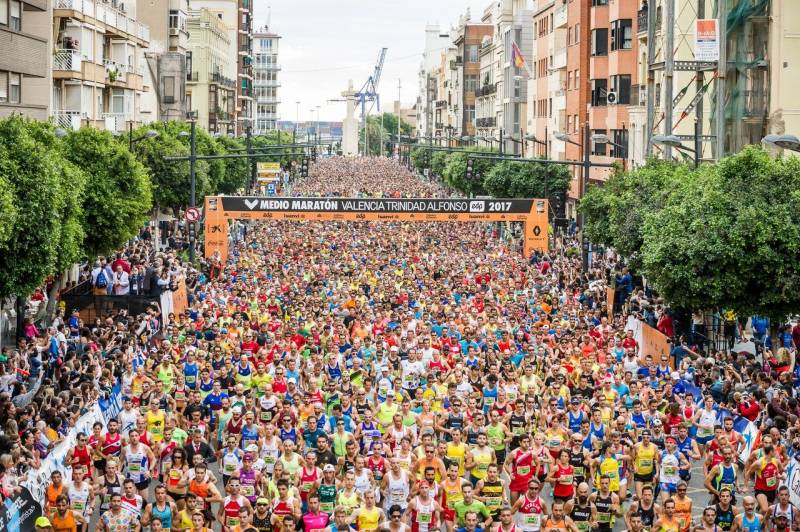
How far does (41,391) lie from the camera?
64.8 ft

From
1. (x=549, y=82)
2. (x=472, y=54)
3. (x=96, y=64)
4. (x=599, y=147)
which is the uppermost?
(x=472, y=54)

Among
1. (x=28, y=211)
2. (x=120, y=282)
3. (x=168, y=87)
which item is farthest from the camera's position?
(x=168, y=87)

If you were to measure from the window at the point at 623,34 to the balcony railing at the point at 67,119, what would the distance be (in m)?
23.1

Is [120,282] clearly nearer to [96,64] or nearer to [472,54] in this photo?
[96,64]

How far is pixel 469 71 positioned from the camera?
437 ft

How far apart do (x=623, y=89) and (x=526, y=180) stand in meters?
7.99

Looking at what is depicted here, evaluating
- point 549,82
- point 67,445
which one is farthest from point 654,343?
point 549,82

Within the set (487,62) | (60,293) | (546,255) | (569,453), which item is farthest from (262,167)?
(569,453)

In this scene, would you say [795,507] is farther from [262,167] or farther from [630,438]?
[262,167]

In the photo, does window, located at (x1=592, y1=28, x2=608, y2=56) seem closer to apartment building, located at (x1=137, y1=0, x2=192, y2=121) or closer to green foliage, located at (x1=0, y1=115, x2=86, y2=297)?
apartment building, located at (x1=137, y1=0, x2=192, y2=121)

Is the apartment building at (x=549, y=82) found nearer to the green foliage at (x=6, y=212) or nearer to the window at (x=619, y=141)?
the window at (x=619, y=141)

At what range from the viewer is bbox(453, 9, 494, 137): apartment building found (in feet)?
428

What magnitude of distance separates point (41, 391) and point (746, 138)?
2780 centimetres

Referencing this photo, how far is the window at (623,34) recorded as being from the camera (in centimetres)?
5944
